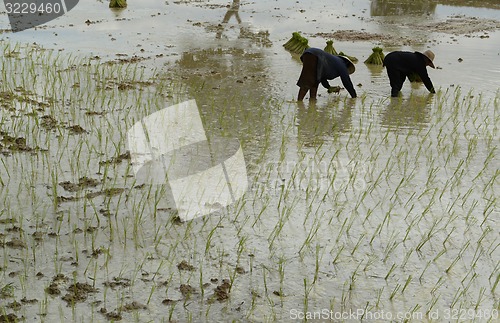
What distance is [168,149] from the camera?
17.4 ft

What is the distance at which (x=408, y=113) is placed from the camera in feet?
22.6

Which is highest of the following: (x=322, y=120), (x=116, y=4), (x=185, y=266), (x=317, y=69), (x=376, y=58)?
(x=116, y=4)

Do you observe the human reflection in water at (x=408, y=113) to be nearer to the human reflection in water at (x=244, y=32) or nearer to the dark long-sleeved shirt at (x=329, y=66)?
the dark long-sleeved shirt at (x=329, y=66)

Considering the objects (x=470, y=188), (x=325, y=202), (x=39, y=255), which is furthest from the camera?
(x=470, y=188)

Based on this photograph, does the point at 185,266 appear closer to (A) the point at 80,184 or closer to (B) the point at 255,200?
(B) the point at 255,200

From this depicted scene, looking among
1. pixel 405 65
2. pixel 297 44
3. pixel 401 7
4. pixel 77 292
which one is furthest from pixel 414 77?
pixel 401 7

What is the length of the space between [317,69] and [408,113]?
1018 millimetres

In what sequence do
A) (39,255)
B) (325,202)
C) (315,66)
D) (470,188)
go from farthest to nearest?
1. (315,66)
2. (470,188)
3. (325,202)
4. (39,255)

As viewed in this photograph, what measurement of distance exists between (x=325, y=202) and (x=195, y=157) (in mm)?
1166

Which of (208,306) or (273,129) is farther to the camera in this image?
(273,129)

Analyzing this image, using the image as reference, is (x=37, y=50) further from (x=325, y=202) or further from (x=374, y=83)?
(x=325, y=202)

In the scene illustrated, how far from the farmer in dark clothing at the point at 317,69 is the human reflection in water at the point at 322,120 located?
0.18 m

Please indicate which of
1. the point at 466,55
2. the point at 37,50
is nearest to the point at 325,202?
the point at 37,50

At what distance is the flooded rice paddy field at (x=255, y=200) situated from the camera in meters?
3.37
